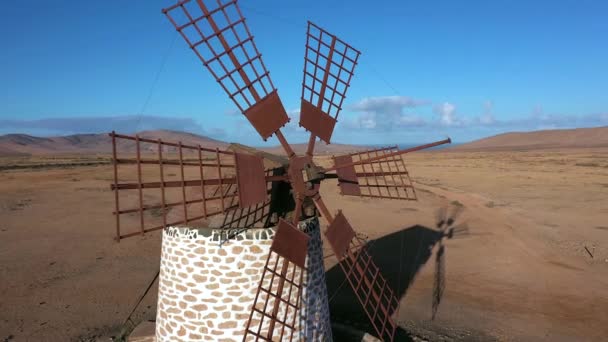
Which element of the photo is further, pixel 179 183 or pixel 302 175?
pixel 302 175

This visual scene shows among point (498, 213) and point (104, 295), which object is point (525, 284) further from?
point (104, 295)

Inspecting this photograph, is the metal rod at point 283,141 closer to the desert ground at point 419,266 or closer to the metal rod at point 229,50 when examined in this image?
the metal rod at point 229,50

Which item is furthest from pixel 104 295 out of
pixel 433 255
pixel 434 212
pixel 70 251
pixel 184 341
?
pixel 434 212

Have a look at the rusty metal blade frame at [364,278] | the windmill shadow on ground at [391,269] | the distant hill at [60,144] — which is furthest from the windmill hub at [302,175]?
the distant hill at [60,144]

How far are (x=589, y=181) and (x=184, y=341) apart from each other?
132 feet

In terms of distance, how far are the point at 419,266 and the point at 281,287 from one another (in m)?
13.0

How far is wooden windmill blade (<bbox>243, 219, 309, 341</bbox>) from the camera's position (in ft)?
18.4

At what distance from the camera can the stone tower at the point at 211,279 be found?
234 inches

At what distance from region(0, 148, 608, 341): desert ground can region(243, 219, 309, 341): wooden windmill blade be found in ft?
20.7

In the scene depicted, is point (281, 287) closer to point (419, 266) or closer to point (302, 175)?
point (302, 175)

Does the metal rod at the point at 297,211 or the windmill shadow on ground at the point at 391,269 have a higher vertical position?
the metal rod at the point at 297,211

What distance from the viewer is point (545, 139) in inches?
5842

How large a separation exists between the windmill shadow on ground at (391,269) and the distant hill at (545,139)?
11489 cm

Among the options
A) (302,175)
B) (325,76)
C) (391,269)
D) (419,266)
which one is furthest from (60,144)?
(302,175)
